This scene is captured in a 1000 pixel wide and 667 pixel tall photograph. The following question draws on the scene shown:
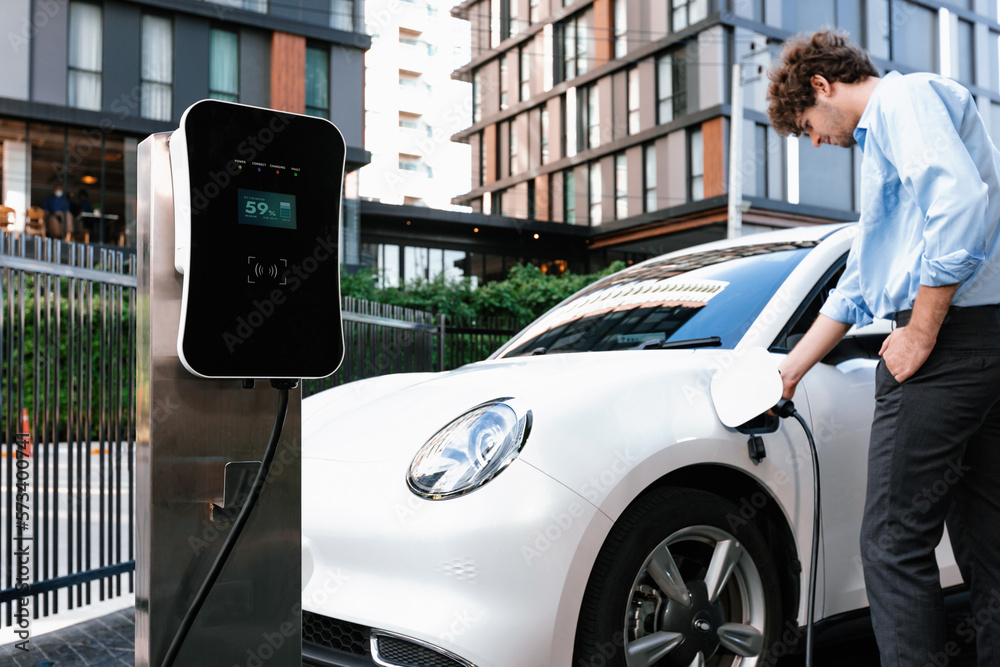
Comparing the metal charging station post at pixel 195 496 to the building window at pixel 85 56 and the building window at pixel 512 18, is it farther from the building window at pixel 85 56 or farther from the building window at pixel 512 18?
the building window at pixel 512 18

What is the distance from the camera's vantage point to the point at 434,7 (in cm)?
6078

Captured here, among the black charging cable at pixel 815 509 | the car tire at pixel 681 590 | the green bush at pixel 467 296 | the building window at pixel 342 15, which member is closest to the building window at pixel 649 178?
the green bush at pixel 467 296

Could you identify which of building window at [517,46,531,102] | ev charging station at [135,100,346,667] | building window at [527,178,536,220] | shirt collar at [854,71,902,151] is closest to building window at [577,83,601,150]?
building window at [527,178,536,220]

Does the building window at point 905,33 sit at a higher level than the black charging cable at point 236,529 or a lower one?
higher

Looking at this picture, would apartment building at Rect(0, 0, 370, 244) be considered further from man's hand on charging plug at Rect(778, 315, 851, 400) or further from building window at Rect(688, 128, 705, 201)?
man's hand on charging plug at Rect(778, 315, 851, 400)

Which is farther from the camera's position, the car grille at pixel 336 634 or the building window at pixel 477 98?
the building window at pixel 477 98

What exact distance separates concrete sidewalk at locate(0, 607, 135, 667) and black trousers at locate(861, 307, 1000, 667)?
2.78 m

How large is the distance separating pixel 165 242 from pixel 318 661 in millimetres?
1256

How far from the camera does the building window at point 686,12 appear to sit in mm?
27245

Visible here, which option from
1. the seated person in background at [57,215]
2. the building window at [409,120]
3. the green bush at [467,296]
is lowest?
the green bush at [467,296]

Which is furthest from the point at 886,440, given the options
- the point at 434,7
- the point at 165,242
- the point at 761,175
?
the point at 434,7

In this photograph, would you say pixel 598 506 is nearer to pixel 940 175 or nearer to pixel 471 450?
pixel 471 450

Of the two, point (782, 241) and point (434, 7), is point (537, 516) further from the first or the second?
point (434, 7)

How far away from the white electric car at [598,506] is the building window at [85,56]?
18554 millimetres
